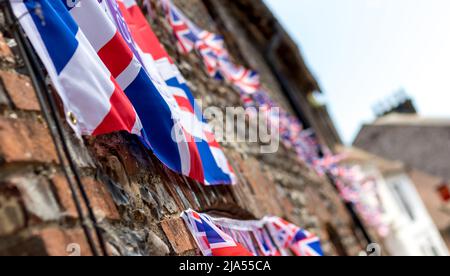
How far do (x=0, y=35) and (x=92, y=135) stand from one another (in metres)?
0.36

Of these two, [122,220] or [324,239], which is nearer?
[122,220]

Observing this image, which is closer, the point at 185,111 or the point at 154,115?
the point at 154,115

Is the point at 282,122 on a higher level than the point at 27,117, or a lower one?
lower

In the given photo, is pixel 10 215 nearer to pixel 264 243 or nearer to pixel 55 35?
pixel 55 35

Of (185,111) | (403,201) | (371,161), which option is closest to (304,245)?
(185,111)

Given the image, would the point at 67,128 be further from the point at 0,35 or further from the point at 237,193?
the point at 237,193

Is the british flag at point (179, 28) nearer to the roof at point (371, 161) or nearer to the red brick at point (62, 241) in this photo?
the red brick at point (62, 241)

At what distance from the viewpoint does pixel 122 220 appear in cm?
140

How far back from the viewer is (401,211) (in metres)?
17.1

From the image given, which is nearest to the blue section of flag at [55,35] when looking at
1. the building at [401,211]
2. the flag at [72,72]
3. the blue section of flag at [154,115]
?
the flag at [72,72]

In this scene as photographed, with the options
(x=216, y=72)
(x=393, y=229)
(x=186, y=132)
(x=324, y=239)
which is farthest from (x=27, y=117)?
(x=393, y=229)

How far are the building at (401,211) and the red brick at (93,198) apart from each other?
14.9 metres

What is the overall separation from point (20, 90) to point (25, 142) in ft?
0.58

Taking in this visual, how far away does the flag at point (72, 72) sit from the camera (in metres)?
1.38
